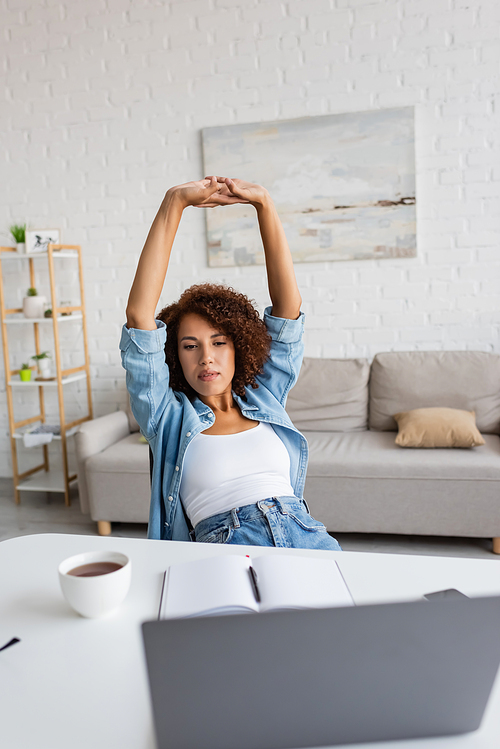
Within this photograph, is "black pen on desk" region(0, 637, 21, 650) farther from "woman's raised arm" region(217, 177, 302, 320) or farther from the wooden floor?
the wooden floor

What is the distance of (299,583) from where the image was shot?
30.8 inches

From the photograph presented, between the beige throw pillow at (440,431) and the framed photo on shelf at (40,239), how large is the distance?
7.05ft

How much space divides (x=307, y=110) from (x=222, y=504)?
8.58 ft

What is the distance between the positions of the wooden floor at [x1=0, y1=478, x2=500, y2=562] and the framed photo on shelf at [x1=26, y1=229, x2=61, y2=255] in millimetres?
1400

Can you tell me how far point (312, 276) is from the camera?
130 inches

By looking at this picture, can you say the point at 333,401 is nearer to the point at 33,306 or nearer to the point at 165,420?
the point at 33,306

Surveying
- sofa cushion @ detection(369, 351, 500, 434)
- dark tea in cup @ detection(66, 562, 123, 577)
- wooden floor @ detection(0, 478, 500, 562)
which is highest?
dark tea in cup @ detection(66, 562, 123, 577)

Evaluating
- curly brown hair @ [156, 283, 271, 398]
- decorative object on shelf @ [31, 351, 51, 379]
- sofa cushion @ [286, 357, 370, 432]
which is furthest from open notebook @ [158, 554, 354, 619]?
decorative object on shelf @ [31, 351, 51, 379]

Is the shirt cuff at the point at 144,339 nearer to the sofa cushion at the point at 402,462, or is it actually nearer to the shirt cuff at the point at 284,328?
the shirt cuff at the point at 284,328

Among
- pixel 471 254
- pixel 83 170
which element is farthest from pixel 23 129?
pixel 471 254

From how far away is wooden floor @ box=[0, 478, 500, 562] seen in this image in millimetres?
2564

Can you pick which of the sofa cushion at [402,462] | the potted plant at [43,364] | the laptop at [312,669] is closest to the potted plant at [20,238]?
the potted plant at [43,364]

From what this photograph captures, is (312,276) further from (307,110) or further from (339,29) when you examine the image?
(339,29)

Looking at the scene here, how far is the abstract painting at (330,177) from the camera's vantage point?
3111 millimetres
